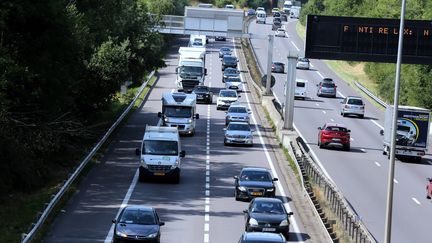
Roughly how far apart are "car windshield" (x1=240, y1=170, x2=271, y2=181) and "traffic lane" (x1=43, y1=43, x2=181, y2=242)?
517 centimetres

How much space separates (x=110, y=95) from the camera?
196ft

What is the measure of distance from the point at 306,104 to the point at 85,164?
41.6 meters

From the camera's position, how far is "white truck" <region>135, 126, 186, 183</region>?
41.2 m

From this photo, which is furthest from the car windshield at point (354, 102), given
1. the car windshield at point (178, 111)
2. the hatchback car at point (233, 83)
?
the car windshield at point (178, 111)

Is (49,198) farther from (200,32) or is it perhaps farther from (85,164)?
(200,32)

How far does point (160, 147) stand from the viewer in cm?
4166

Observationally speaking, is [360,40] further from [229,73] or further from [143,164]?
[229,73]

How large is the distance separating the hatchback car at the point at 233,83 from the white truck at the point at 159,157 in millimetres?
44132

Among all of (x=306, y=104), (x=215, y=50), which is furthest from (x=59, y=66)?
(x=215, y=50)

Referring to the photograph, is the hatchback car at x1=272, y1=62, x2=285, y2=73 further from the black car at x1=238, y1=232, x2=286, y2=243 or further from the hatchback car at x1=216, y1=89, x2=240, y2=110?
the black car at x1=238, y1=232, x2=286, y2=243

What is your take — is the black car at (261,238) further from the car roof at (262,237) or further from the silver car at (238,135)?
the silver car at (238,135)

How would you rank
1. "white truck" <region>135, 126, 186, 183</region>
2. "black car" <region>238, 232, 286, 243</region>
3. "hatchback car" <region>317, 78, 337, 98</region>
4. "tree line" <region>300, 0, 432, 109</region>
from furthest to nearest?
"hatchback car" <region>317, 78, 337, 98</region> → "tree line" <region>300, 0, 432, 109</region> → "white truck" <region>135, 126, 186, 183</region> → "black car" <region>238, 232, 286, 243</region>

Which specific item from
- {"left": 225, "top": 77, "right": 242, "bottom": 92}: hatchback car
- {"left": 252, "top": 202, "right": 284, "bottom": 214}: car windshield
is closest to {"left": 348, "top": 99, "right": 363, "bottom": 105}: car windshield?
{"left": 225, "top": 77, "right": 242, "bottom": 92}: hatchback car

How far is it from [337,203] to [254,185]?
18.9ft
